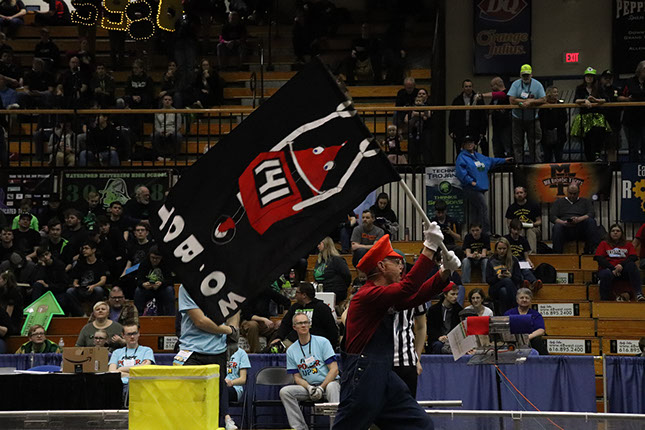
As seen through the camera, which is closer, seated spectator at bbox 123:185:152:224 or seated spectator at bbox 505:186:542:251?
seated spectator at bbox 505:186:542:251

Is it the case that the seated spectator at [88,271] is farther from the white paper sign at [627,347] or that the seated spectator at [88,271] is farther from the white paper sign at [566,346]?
the white paper sign at [627,347]

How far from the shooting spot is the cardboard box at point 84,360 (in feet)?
39.6

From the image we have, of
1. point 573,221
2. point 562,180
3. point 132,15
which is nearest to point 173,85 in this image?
point 132,15

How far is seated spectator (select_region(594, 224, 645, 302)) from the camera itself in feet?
52.3

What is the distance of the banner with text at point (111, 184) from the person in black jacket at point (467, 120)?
5.09 metres

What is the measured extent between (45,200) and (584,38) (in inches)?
434

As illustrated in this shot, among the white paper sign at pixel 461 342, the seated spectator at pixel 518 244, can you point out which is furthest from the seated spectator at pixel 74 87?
A: the white paper sign at pixel 461 342

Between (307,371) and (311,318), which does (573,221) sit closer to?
(311,318)

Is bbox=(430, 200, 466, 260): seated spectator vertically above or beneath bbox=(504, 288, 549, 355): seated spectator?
above

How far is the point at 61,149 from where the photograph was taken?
65.8 feet

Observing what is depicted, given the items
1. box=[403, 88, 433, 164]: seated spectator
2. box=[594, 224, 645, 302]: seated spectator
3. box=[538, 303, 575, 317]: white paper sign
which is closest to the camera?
box=[538, 303, 575, 317]: white paper sign

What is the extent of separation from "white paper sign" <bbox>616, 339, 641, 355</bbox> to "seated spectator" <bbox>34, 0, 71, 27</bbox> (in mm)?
15641

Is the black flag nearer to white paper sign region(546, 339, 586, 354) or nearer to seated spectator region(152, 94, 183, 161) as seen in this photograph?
white paper sign region(546, 339, 586, 354)

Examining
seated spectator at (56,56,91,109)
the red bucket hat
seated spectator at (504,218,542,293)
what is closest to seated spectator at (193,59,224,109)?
seated spectator at (56,56,91,109)
